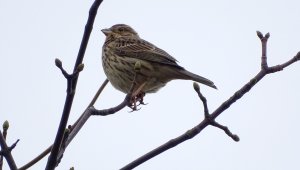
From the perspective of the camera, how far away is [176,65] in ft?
22.9

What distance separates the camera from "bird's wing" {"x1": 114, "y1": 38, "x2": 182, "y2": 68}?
723 centimetres

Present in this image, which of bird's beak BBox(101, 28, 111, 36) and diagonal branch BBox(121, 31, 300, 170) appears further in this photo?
bird's beak BBox(101, 28, 111, 36)

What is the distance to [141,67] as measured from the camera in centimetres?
708

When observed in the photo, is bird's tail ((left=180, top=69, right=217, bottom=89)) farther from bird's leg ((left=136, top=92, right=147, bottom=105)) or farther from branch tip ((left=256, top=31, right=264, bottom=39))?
branch tip ((left=256, top=31, right=264, bottom=39))

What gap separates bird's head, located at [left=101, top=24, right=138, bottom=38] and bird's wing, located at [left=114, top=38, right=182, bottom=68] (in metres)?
0.56

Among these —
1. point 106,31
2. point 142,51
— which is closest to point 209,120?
point 142,51

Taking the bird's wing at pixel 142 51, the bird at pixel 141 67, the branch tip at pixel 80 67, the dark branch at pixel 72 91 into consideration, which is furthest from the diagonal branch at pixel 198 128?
the bird's wing at pixel 142 51

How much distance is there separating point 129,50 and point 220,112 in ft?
Answer: 15.8

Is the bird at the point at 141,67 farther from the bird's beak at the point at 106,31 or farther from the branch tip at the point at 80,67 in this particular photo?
the branch tip at the point at 80,67

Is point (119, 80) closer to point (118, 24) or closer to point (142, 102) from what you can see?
point (142, 102)

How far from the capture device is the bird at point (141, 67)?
6922mm

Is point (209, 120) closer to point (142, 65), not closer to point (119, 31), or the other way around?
point (142, 65)

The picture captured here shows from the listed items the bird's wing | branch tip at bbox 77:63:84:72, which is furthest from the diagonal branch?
the bird's wing

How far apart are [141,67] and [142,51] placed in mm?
718
